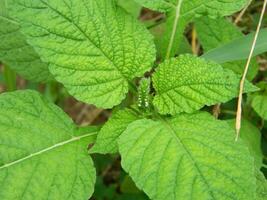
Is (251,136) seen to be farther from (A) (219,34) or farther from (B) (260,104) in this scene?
(A) (219,34)

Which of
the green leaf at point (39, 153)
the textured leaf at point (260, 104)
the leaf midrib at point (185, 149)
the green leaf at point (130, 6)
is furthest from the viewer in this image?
the green leaf at point (130, 6)

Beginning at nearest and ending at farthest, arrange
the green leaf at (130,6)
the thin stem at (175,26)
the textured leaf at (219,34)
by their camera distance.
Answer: the thin stem at (175,26)
the textured leaf at (219,34)
the green leaf at (130,6)

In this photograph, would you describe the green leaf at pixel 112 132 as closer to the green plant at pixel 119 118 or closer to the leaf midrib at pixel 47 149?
the green plant at pixel 119 118

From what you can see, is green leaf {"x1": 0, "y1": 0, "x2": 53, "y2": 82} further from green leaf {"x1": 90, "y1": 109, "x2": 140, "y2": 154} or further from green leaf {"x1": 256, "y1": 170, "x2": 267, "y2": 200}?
green leaf {"x1": 256, "y1": 170, "x2": 267, "y2": 200}

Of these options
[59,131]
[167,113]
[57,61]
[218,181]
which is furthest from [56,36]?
[218,181]

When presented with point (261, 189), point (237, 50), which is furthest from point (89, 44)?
point (261, 189)

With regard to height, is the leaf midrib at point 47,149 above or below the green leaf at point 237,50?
below

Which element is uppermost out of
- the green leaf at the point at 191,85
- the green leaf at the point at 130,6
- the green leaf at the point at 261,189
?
the green leaf at the point at 130,6

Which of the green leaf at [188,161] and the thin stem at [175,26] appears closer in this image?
the green leaf at [188,161]

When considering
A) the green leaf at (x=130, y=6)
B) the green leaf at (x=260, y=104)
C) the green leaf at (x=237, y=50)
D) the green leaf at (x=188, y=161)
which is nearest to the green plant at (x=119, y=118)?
the green leaf at (x=188, y=161)
